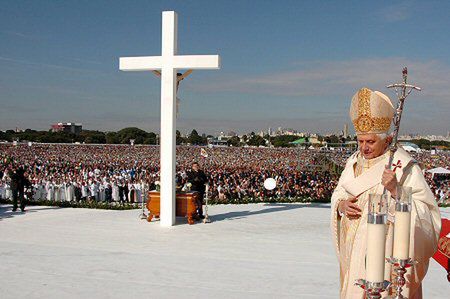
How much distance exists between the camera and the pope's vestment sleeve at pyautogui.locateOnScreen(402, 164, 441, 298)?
9.84 ft

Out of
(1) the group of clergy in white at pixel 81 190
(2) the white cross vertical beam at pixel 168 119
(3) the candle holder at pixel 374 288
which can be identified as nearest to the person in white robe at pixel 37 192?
(1) the group of clergy in white at pixel 81 190

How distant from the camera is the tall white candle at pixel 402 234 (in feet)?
7.09

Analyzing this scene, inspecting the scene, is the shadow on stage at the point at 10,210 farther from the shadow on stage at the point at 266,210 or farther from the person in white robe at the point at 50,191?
the shadow on stage at the point at 266,210

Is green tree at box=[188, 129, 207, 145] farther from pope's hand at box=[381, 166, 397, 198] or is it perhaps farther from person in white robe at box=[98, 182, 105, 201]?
pope's hand at box=[381, 166, 397, 198]

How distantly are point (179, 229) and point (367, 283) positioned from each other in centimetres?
869

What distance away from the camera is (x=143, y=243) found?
893cm

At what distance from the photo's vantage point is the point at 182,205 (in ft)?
36.8

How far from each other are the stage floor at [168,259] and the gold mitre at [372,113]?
10.4 feet

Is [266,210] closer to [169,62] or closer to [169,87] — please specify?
[169,87]

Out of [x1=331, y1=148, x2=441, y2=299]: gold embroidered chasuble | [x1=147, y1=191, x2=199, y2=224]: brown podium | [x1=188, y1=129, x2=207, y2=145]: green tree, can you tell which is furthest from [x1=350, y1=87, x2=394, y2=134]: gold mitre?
[x1=188, y1=129, x2=207, y2=145]: green tree

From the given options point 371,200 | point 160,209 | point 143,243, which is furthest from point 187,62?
point 371,200

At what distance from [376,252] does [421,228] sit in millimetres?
1254

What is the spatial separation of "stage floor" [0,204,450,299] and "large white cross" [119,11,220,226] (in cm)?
77

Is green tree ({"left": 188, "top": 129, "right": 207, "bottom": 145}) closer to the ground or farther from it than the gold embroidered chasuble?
farther from it
